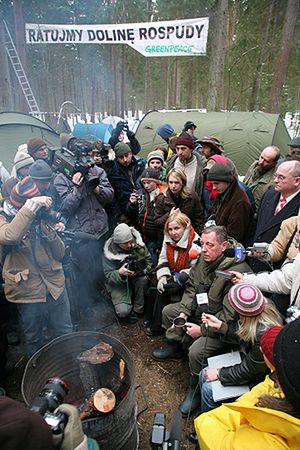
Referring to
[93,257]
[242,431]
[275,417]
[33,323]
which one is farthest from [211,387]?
[93,257]

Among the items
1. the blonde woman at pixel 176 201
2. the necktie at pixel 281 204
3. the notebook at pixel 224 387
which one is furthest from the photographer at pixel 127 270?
the necktie at pixel 281 204

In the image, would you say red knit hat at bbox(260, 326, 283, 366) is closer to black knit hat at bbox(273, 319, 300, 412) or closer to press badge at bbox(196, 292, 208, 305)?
black knit hat at bbox(273, 319, 300, 412)

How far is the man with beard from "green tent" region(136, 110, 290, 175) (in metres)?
4.63

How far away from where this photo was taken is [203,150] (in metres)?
5.05

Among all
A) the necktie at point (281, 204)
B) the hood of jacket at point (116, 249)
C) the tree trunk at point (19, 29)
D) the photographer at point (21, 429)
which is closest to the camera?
the photographer at point (21, 429)

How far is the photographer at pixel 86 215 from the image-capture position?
11.4ft

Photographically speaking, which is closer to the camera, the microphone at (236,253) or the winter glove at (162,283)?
the microphone at (236,253)

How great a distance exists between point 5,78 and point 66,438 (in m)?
11.4

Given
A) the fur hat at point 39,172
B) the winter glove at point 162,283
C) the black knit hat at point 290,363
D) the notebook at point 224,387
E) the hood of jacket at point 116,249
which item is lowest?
the notebook at point 224,387

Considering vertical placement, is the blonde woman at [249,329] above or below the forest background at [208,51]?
below

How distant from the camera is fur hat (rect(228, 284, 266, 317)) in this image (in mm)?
2105

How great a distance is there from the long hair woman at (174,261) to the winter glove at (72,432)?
216 cm

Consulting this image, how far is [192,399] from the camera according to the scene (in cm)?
276

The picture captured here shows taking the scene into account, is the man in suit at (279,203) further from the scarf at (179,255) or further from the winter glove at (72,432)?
the winter glove at (72,432)
